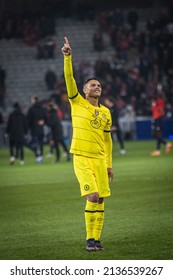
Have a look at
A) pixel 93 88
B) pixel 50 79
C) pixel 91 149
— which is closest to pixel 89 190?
pixel 91 149

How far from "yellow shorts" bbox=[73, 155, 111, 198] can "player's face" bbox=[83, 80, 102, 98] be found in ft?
2.70

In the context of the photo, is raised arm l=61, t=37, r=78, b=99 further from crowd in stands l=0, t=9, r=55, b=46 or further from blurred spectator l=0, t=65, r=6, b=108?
crowd in stands l=0, t=9, r=55, b=46

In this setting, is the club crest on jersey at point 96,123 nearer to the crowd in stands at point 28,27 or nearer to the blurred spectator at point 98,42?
the blurred spectator at point 98,42

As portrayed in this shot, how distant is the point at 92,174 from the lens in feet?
37.6

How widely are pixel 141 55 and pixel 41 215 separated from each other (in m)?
34.4

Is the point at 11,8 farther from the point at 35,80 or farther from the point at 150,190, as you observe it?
the point at 150,190

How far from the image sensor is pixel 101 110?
11773 mm

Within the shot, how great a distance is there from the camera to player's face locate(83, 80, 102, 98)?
11562 millimetres

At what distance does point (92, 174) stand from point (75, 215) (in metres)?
4.23

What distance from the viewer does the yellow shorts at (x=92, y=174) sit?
37.2 feet

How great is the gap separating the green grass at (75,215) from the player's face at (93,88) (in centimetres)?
200

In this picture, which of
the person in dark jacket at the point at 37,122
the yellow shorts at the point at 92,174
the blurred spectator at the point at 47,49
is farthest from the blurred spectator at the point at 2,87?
the yellow shorts at the point at 92,174

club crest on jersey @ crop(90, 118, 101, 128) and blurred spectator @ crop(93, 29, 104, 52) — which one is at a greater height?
club crest on jersey @ crop(90, 118, 101, 128)

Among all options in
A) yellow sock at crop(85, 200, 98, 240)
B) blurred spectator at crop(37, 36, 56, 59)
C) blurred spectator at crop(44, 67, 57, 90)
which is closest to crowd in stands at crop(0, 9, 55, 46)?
blurred spectator at crop(37, 36, 56, 59)
